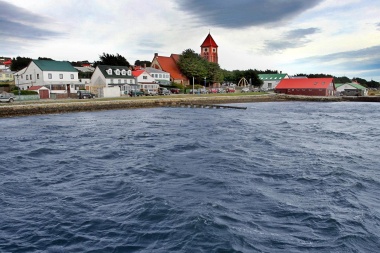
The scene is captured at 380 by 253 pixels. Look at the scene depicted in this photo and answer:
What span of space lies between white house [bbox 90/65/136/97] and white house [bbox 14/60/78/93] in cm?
518

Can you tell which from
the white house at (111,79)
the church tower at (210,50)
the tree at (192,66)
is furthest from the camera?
the church tower at (210,50)

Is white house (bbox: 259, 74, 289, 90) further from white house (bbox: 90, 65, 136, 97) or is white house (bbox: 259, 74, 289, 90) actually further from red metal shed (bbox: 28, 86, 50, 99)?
red metal shed (bbox: 28, 86, 50, 99)

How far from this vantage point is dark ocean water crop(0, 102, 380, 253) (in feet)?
31.2

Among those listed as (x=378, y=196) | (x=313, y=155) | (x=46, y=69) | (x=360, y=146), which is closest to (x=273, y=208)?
(x=378, y=196)

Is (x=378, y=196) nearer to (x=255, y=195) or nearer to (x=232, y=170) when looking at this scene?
(x=255, y=195)

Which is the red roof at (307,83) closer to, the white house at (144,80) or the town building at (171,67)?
the town building at (171,67)

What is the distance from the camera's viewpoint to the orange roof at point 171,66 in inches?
4105

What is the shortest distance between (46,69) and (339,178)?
7229cm

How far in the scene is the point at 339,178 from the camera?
1540 centimetres

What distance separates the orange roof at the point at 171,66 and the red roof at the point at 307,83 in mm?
33614

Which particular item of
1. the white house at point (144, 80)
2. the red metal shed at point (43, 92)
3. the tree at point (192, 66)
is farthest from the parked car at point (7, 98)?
the tree at point (192, 66)

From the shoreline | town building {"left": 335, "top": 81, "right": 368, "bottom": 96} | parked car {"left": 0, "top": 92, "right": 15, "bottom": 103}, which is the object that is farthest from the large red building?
parked car {"left": 0, "top": 92, "right": 15, "bottom": 103}

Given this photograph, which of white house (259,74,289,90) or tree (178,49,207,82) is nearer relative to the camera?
tree (178,49,207,82)

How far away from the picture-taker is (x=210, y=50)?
405ft
